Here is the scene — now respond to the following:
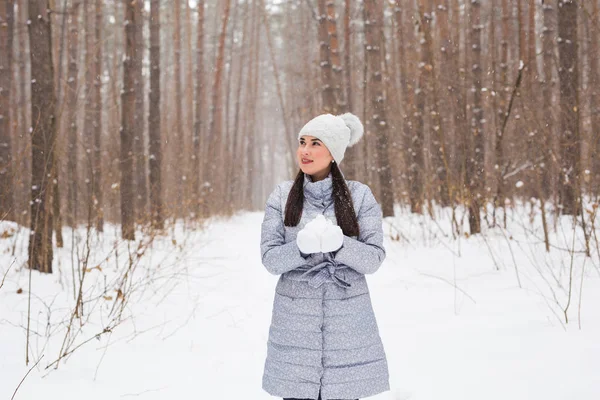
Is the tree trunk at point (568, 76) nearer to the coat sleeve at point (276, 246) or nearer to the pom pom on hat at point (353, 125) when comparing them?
the pom pom on hat at point (353, 125)

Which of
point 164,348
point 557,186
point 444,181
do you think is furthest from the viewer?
point 444,181

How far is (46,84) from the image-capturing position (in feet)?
18.5

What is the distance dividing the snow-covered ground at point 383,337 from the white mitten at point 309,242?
158 centimetres

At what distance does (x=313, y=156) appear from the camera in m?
2.20

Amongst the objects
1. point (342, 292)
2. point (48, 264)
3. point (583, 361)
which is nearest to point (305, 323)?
point (342, 292)

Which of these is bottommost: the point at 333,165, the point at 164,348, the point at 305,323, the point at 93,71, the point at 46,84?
the point at 164,348

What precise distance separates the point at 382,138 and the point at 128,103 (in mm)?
4849

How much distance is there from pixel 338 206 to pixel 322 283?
12.8 inches

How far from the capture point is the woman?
1970 mm

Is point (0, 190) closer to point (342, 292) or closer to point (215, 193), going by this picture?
point (342, 292)

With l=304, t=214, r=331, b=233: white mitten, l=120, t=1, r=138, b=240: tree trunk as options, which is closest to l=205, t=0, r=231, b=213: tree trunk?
l=120, t=1, r=138, b=240: tree trunk

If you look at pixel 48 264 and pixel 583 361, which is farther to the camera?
pixel 48 264

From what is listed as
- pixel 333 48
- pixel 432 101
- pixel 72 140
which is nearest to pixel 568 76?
pixel 432 101

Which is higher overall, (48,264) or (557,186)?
(557,186)
